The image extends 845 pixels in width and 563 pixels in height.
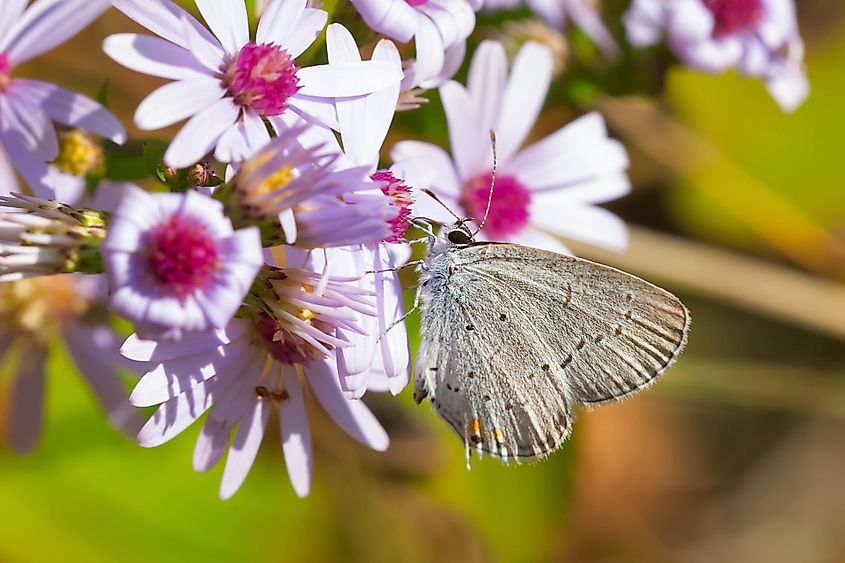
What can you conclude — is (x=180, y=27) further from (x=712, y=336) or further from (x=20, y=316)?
(x=712, y=336)

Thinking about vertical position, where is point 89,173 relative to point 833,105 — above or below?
below

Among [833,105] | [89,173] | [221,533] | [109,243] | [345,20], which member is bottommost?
[221,533]

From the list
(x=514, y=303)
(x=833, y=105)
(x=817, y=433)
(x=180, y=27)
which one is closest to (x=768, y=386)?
(x=817, y=433)

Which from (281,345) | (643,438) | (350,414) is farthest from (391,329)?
(643,438)

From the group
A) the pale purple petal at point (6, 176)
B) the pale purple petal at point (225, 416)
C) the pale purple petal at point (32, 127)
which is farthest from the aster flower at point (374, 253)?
the pale purple petal at point (6, 176)

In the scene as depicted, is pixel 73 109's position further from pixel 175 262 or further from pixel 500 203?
pixel 500 203
